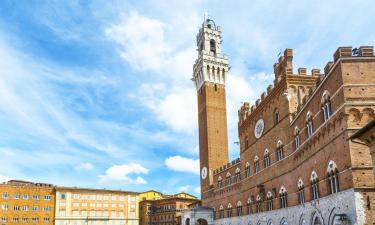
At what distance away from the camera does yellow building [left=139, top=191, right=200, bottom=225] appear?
94.1m

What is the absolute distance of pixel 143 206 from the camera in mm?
104062

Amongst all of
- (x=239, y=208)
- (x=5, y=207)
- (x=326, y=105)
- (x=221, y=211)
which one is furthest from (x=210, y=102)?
(x=5, y=207)

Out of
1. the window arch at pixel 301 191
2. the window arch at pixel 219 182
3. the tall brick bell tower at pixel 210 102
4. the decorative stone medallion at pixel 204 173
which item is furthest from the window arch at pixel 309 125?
the decorative stone medallion at pixel 204 173

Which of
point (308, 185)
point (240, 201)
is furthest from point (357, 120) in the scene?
point (240, 201)

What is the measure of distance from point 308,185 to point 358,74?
952 cm

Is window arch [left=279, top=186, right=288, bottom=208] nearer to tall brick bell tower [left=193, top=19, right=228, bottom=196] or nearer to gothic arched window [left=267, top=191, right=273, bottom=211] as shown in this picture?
gothic arched window [left=267, top=191, right=273, bottom=211]

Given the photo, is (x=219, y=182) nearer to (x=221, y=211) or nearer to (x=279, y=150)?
(x=221, y=211)

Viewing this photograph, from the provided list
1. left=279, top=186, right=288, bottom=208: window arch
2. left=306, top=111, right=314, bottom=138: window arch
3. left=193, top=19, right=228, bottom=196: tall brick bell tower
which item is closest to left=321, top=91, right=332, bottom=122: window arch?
left=306, top=111, right=314, bottom=138: window arch

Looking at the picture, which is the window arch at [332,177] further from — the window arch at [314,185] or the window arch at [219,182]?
the window arch at [219,182]

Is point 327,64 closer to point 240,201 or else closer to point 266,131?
point 266,131

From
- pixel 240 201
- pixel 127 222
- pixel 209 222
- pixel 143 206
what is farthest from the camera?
pixel 143 206

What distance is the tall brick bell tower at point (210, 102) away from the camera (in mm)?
63594

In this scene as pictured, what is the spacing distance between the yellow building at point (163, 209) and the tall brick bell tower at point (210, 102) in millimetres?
28124

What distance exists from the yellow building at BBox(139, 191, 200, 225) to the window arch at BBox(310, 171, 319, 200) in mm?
64382
